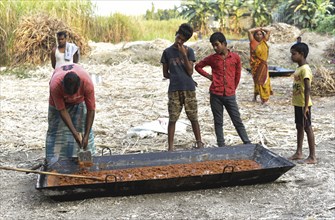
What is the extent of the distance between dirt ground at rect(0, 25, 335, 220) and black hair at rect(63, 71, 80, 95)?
945mm

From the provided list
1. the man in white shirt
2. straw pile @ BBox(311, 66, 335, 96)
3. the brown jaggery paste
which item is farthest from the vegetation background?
the brown jaggery paste

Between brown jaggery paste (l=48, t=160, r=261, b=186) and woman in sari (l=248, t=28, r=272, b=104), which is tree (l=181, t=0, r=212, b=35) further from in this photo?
brown jaggery paste (l=48, t=160, r=261, b=186)

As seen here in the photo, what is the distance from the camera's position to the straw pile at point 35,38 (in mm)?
13727

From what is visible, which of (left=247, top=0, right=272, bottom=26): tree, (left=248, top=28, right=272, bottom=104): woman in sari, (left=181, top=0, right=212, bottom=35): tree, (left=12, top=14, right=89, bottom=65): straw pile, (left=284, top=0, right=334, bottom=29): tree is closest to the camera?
(left=248, top=28, right=272, bottom=104): woman in sari

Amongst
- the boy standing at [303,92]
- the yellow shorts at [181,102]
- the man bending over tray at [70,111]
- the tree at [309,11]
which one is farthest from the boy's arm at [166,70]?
the tree at [309,11]

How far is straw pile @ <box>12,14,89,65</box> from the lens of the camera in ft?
45.0

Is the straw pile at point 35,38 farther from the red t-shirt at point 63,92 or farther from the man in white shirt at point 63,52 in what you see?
the red t-shirt at point 63,92

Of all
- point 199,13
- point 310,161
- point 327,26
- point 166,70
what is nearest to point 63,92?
point 166,70

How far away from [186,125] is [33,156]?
221cm

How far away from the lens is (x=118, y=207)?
3.75 meters

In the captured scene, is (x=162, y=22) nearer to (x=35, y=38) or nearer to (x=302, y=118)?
(x=35, y=38)

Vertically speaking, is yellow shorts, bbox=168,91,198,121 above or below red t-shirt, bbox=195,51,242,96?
below

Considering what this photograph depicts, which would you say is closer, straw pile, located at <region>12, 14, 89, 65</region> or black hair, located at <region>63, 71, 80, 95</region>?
black hair, located at <region>63, 71, 80, 95</region>

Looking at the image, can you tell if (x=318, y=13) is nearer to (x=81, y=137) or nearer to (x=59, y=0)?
(x=59, y=0)
